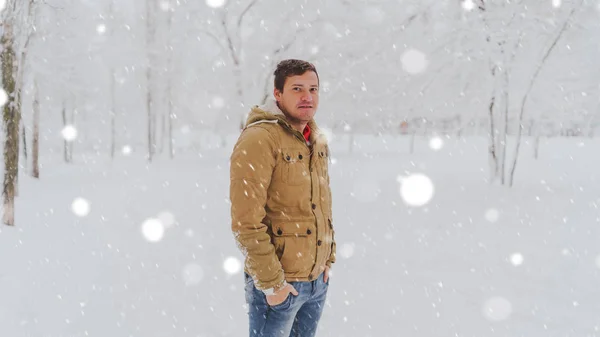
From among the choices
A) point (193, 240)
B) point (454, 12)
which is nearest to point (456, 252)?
point (193, 240)

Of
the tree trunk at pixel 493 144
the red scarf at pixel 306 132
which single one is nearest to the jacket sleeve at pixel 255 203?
the red scarf at pixel 306 132

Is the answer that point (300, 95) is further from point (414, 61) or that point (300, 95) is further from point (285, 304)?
point (414, 61)

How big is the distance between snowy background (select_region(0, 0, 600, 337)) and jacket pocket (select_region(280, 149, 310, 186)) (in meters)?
2.59

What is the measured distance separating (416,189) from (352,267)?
30.2ft

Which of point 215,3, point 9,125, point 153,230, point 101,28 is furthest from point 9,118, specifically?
point 101,28

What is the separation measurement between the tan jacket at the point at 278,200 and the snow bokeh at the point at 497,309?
3.21m

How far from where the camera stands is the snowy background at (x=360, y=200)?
16.1 feet

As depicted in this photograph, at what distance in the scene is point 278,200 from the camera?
2.25 metres

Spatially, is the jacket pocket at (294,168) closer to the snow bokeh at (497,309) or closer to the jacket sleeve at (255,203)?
the jacket sleeve at (255,203)

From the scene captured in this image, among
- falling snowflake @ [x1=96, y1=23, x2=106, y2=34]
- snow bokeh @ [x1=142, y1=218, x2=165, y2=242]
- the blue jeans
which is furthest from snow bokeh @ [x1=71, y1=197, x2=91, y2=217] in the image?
falling snowflake @ [x1=96, y1=23, x2=106, y2=34]

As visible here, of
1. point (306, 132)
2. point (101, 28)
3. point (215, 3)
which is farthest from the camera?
point (101, 28)

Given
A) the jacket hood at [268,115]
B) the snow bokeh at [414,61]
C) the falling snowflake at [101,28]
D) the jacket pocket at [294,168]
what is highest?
the falling snowflake at [101,28]

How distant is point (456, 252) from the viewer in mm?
7422

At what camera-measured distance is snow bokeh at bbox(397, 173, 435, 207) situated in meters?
12.6
